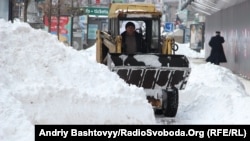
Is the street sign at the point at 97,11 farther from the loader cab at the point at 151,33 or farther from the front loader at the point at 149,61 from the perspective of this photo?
the loader cab at the point at 151,33

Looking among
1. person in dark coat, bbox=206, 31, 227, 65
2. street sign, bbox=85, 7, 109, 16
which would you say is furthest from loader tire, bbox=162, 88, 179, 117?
street sign, bbox=85, 7, 109, 16

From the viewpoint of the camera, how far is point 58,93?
10.0m

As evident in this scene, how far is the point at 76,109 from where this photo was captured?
9906 millimetres

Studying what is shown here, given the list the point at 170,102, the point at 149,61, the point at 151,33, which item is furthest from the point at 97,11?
the point at 149,61

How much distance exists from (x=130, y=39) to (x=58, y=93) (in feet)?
13.8

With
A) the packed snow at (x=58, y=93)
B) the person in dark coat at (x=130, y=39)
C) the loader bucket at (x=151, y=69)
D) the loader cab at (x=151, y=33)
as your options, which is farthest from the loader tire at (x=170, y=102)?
the loader cab at (x=151, y=33)

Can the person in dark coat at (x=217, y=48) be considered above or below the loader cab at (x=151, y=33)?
below

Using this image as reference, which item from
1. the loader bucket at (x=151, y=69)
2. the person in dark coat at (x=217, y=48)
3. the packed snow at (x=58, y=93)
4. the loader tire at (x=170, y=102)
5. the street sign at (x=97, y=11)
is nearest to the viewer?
the packed snow at (x=58, y=93)

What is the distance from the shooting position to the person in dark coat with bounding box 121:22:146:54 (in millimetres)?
13734

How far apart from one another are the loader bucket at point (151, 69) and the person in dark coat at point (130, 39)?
1.37 metres

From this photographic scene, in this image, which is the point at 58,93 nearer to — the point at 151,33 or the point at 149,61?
Result: the point at 149,61

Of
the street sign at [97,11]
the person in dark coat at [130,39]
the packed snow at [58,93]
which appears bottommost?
the packed snow at [58,93]

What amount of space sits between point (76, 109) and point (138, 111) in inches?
39.7

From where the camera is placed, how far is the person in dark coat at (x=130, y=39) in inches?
541
